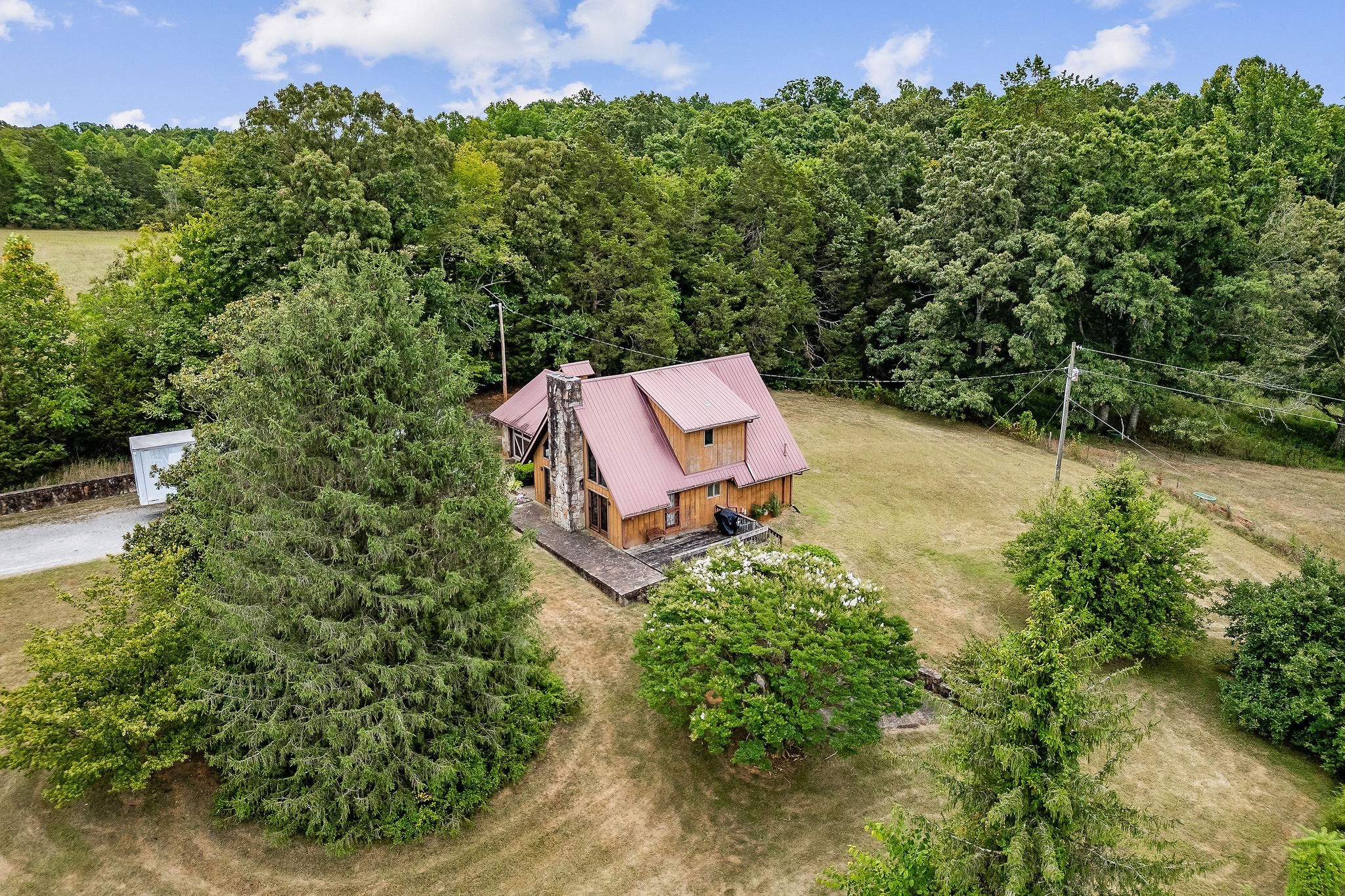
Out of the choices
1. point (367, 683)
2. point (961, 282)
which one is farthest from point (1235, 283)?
point (367, 683)

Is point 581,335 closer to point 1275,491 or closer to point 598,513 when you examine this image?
point 598,513

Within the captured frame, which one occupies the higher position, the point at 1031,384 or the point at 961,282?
the point at 961,282

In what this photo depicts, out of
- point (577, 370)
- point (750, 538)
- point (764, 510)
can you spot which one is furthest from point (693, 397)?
point (750, 538)

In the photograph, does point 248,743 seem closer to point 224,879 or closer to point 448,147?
point 224,879

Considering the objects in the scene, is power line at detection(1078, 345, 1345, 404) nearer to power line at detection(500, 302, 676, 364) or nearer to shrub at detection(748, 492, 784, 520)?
shrub at detection(748, 492, 784, 520)

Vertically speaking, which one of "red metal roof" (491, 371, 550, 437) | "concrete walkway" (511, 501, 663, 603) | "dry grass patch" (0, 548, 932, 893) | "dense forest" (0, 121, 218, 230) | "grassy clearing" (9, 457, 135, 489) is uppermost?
"dense forest" (0, 121, 218, 230)

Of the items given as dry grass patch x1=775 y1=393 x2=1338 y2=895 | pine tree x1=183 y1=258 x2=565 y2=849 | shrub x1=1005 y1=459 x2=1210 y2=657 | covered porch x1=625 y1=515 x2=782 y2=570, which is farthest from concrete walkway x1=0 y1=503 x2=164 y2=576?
shrub x1=1005 y1=459 x2=1210 y2=657
